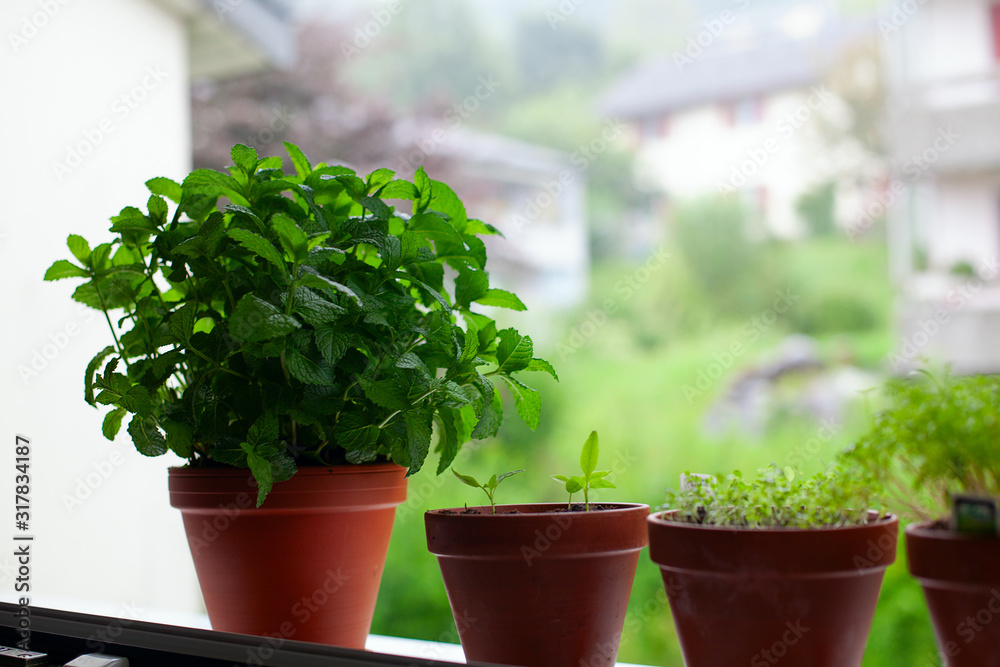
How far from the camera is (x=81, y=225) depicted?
2.03 meters

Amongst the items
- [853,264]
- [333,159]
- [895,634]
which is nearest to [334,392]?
[895,634]

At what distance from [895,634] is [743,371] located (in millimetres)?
4908

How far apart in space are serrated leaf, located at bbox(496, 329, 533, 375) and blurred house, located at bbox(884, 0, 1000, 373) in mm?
4136

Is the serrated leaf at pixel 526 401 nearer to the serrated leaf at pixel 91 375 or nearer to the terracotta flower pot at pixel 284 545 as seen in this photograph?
the terracotta flower pot at pixel 284 545

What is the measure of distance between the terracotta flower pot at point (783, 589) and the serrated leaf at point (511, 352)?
223mm

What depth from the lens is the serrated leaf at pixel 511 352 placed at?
0.75 m

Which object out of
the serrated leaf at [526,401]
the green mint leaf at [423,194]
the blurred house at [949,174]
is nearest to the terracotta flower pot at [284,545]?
the serrated leaf at [526,401]

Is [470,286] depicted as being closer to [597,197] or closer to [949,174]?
[949,174]

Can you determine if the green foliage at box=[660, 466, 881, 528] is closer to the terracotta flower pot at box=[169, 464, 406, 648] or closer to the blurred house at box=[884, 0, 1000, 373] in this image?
the terracotta flower pot at box=[169, 464, 406, 648]

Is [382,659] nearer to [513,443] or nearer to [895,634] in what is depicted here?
[895,634]

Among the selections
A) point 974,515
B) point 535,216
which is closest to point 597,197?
point 535,216

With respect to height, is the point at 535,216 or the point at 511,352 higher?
the point at 535,216

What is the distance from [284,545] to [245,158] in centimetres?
36

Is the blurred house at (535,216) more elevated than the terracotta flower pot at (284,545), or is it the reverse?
the blurred house at (535,216)
